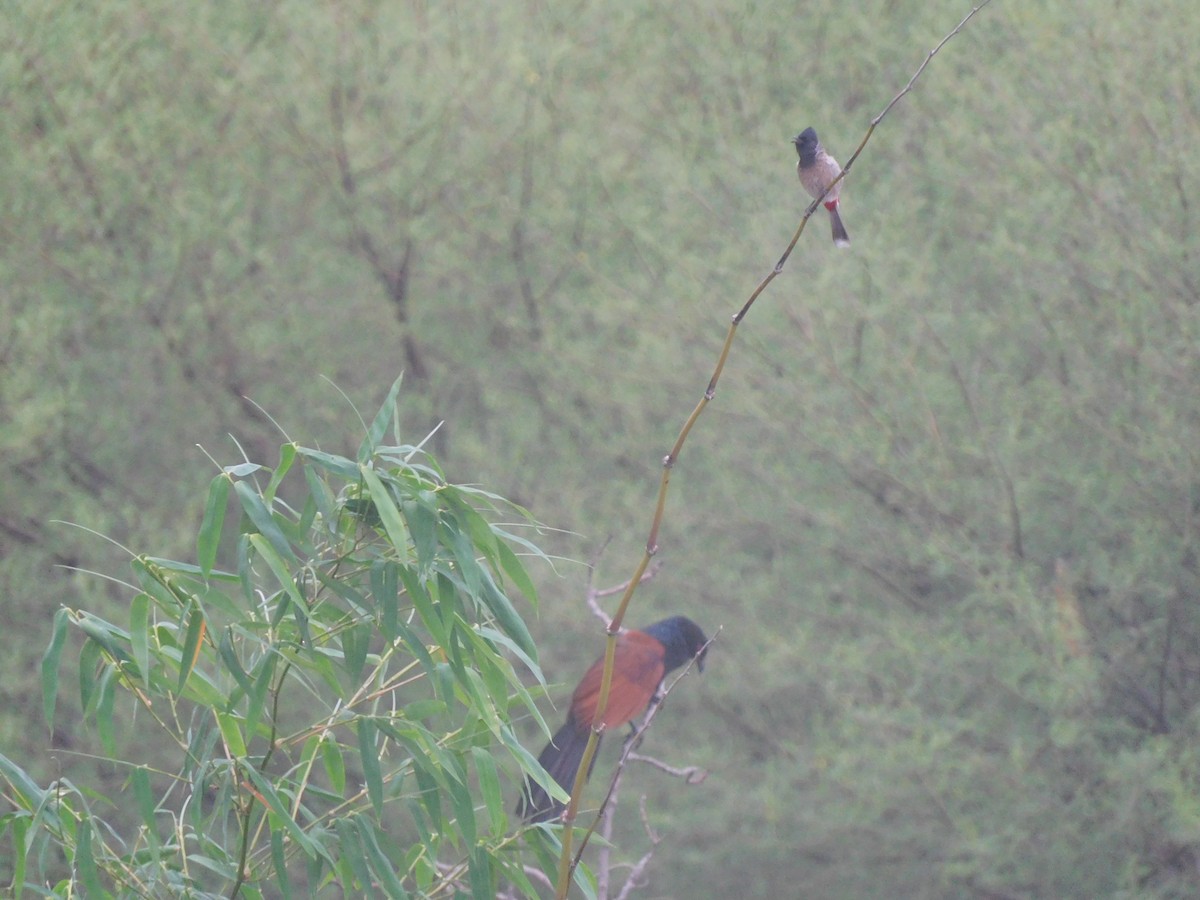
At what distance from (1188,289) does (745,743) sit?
2557 mm

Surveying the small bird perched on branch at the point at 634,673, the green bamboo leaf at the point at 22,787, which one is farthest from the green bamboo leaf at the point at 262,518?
the small bird perched on branch at the point at 634,673

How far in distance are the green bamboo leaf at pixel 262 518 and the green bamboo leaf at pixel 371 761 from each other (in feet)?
0.95

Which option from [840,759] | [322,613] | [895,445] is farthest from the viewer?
[895,445]

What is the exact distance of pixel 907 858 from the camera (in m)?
6.00

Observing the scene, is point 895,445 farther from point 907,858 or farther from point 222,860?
point 222,860

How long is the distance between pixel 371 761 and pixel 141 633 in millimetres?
351

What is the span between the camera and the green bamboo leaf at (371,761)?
2.05 m

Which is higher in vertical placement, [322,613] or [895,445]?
[322,613]

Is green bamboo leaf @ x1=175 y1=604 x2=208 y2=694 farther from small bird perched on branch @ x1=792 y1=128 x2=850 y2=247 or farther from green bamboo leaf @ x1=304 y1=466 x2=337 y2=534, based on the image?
small bird perched on branch @ x1=792 y1=128 x2=850 y2=247

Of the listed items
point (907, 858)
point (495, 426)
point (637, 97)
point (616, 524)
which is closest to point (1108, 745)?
point (907, 858)

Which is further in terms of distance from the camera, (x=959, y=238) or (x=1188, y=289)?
(x=959, y=238)

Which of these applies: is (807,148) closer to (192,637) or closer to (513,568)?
(513,568)

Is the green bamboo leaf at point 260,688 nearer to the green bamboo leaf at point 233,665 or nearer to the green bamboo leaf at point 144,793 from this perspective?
the green bamboo leaf at point 233,665

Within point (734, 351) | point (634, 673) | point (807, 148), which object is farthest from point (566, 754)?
point (734, 351)
